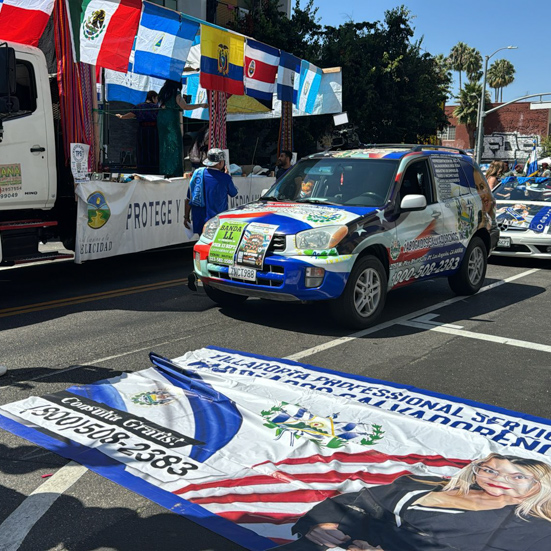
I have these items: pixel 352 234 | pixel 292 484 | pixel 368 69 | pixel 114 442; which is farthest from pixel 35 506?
pixel 368 69

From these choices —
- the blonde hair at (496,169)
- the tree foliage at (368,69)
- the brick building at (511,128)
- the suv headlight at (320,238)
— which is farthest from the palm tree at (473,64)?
Answer: the suv headlight at (320,238)

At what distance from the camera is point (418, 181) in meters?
8.13

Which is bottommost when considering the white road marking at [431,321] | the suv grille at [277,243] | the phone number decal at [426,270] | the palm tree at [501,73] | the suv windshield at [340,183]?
the white road marking at [431,321]

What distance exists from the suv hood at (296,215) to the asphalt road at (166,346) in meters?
1.10

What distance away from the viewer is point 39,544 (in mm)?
3033

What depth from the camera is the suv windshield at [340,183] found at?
7.58 meters

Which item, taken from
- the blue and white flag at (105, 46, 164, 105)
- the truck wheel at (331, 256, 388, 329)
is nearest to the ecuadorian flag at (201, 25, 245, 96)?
the blue and white flag at (105, 46, 164, 105)

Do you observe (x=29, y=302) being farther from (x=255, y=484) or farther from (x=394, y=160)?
(x=255, y=484)

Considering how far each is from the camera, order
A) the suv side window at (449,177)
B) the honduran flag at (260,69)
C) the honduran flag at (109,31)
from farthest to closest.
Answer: the honduran flag at (260,69), the honduran flag at (109,31), the suv side window at (449,177)

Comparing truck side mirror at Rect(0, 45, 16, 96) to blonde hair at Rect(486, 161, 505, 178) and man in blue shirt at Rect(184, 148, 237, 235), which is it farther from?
blonde hair at Rect(486, 161, 505, 178)

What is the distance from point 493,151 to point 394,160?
68.4 m

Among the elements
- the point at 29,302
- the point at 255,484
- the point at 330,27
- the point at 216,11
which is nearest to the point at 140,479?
the point at 255,484

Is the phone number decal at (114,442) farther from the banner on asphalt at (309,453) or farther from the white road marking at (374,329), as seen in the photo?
the white road marking at (374,329)

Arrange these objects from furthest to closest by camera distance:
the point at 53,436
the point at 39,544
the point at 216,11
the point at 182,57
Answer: the point at 216,11
the point at 182,57
the point at 53,436
the point at 39,544
